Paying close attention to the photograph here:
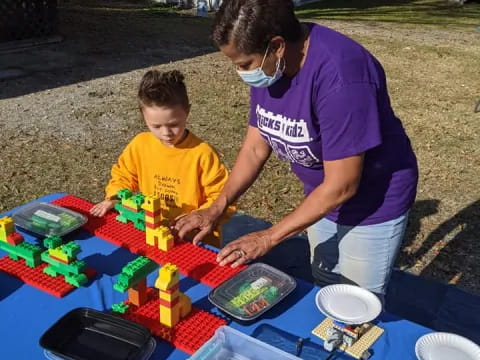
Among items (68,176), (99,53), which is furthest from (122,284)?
(99,53)

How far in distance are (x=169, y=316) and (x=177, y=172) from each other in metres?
0.94

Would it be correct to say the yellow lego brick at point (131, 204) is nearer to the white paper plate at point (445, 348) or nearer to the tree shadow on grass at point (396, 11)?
the white paper plate at point (445, 348)

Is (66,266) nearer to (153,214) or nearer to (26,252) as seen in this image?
(26,252)

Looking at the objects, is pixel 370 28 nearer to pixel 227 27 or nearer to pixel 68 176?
pixel 68 176

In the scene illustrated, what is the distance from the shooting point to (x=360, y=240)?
1.92 meters

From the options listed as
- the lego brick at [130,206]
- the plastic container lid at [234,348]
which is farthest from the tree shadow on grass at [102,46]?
the plastic container lid at [234,348]

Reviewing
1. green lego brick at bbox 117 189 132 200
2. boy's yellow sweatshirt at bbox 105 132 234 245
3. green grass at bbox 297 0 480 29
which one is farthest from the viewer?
green grass at bbox 297 0 480 29

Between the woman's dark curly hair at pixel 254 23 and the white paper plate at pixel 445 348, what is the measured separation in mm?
920

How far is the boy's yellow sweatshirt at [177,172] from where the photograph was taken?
2354mm

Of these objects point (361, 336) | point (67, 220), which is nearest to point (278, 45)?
point (361, 336)

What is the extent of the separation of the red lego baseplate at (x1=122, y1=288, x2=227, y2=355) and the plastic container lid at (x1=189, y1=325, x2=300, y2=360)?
0.08 meters

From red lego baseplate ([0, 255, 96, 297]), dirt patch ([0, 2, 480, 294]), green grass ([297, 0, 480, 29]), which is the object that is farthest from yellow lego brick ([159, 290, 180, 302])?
green grass ([297, 0, 480, 29])

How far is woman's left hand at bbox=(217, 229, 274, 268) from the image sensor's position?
68.8 inches

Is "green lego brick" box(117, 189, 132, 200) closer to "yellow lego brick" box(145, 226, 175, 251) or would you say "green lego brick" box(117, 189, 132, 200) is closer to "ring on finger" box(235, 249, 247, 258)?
"yellow lego brick" box(145, 226, 175, 251)
